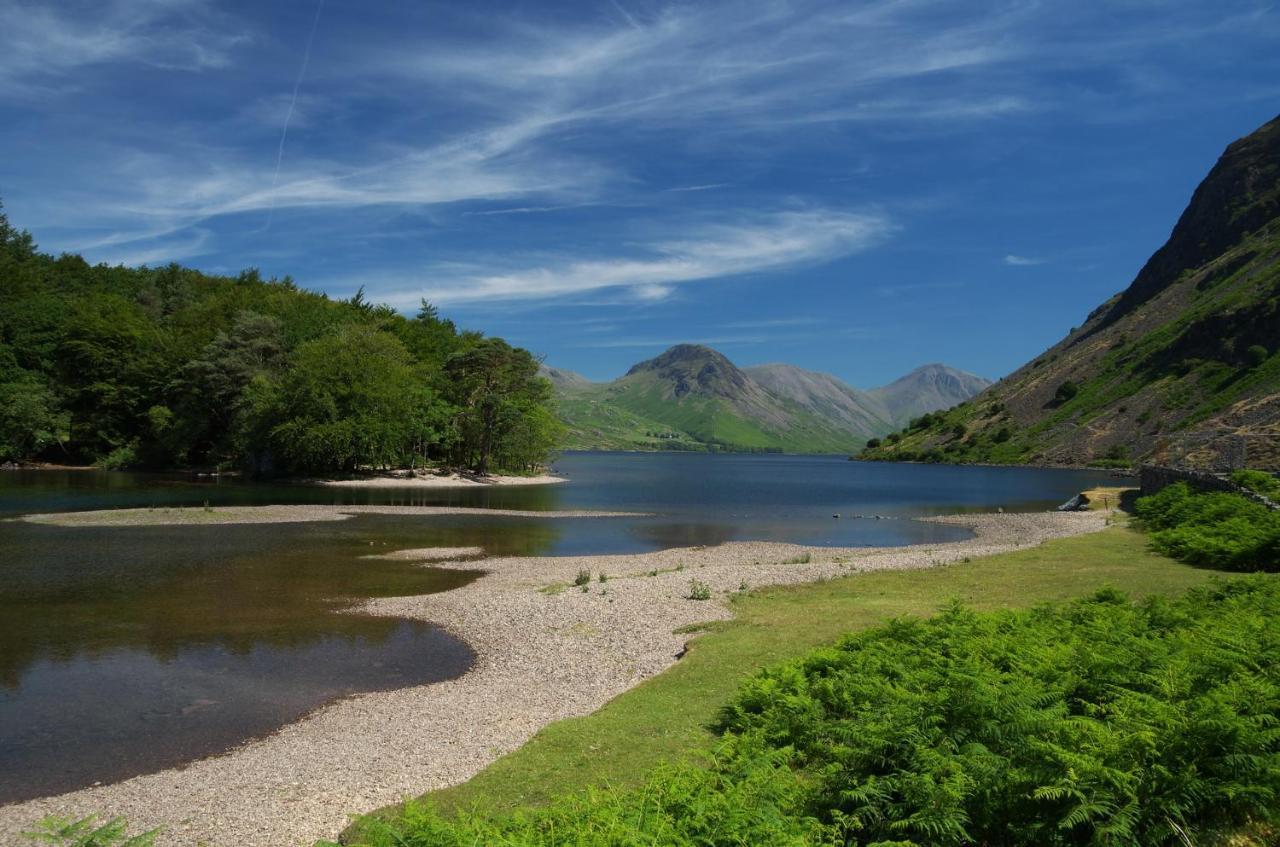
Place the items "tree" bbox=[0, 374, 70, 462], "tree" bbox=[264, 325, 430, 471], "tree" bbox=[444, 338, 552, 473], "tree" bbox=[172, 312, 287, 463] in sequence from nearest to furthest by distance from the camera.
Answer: "tree" bbox=[264, 325, 430, 471] → "tree" bbox=[172, 312, 287, 463] → "tree" bbox=[0, 374, 70, 462] → "tree" bbox=[444, 338, 552, 473]

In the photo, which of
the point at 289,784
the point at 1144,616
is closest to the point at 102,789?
the point at 289,784

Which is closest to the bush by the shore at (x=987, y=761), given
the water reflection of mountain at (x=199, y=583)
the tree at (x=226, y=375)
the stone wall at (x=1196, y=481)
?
the water reflection of mountain at (x=199, y=583)

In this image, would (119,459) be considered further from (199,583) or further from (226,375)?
(199,583)

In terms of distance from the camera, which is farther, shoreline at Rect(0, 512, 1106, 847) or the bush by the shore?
shoreline at Rect(0, 512, 1106, 847)

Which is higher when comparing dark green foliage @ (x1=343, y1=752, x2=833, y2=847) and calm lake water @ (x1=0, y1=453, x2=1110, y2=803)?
dark green foliage @ (x1=343, y1=752, x2=833, y2=847)

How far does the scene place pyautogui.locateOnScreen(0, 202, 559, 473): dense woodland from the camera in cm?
10050

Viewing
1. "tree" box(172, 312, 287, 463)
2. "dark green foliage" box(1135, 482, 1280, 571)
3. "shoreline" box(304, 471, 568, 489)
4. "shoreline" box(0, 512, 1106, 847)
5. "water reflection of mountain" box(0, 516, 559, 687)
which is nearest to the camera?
"shoreline" box(0, 512, 1106, 847)

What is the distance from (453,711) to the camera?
58.6ft

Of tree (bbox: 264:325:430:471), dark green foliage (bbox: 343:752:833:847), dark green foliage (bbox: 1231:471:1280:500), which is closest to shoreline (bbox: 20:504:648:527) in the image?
tree (bbox: 264:325:430:471)

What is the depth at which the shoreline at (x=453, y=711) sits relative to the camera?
41.6ft

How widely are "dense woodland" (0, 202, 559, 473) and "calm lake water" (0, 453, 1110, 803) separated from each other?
23905 mm

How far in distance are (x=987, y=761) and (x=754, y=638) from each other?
12.9 meters

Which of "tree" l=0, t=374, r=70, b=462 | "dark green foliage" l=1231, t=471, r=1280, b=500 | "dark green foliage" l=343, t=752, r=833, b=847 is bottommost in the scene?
"dark green foliage" l=343, t=752, r=833, b=847

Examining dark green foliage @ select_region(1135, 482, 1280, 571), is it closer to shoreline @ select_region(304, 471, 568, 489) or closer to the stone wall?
the stone wall
